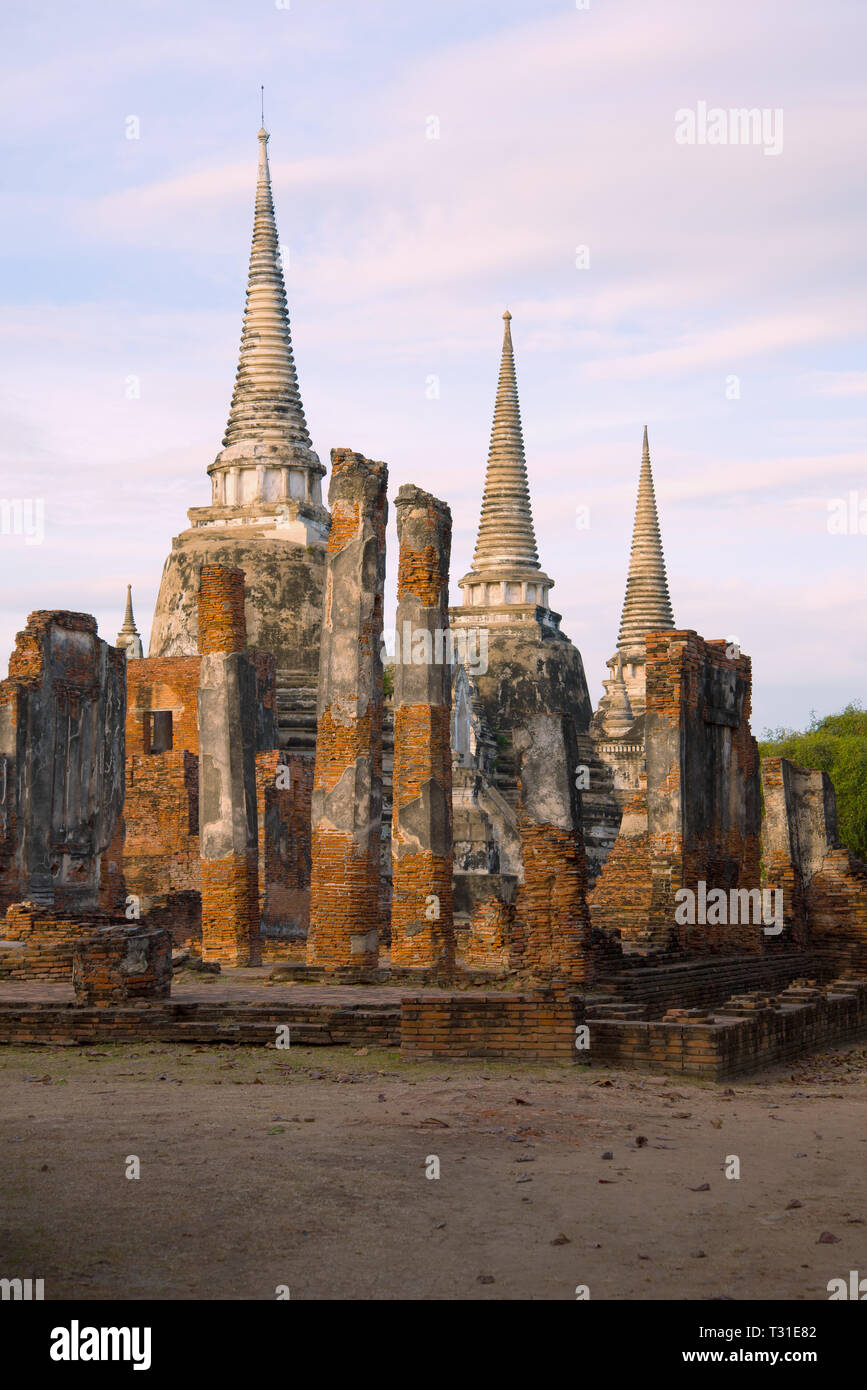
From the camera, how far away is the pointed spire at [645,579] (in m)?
47.1

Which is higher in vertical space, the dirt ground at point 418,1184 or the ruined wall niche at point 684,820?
the ruined wall niche at point 684,820

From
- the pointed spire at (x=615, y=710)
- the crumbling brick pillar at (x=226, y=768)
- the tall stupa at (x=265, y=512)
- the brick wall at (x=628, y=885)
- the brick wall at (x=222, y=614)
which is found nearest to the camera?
the crumbling brick pillar at (x=226, y=768)

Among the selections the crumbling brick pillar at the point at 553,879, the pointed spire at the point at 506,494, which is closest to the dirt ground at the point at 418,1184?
the crumbling brick pillar at the point at 553,879

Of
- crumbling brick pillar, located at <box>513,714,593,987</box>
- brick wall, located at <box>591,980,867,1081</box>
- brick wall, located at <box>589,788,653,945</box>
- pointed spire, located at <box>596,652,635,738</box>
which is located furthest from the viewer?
pointed spire, located at <box>596,652,635,738</box>

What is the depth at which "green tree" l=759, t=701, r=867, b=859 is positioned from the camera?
117ft

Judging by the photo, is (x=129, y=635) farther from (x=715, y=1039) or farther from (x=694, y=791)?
(x=715, y=1039)

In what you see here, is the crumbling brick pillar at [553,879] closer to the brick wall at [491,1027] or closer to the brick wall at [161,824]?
the brick wall at [491,1027]

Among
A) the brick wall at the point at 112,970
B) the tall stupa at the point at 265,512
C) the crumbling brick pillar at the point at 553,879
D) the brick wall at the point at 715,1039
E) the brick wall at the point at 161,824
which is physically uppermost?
the tall stupa at the point at 265,512

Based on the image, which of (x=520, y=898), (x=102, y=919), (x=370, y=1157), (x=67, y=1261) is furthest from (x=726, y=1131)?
(x=102, y=919)

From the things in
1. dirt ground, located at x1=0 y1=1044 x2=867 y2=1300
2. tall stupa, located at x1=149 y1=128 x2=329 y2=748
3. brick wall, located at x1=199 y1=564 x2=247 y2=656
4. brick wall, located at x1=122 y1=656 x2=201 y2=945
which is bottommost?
dirt ground, located at x1=0 y1=1044 x2=867 y2=1300

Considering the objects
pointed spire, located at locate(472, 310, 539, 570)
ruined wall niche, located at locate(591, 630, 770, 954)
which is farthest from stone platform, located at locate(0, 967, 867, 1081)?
pointed spire, located at locate(472, 310, 539, 570)

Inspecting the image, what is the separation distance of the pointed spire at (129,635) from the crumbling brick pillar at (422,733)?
28.0 meters

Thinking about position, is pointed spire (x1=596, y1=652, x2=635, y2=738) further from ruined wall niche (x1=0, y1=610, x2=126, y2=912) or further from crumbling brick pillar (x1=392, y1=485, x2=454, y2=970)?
crumbling brick pillar (x1=392, y1=485, x2=454, y2=970)

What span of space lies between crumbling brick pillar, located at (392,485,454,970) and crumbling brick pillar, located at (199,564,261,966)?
2541 millimetres
